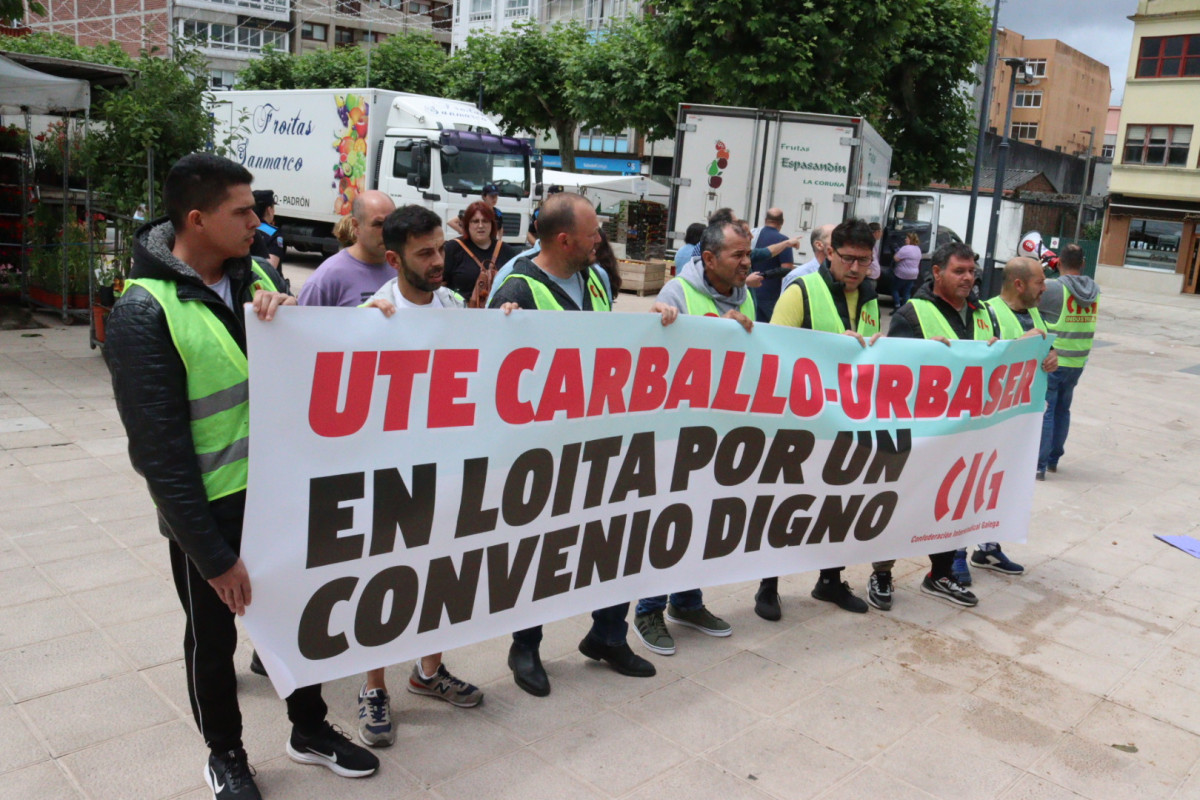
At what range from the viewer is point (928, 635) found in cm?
492

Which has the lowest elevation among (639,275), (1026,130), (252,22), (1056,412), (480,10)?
(1056,412)

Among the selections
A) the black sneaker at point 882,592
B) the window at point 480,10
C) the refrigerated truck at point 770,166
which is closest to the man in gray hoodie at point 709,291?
the black sneaker at point 882,592

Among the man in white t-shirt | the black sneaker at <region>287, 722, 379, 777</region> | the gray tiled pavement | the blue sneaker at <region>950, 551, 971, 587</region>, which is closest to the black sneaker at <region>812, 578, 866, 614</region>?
the gray tiled pavement

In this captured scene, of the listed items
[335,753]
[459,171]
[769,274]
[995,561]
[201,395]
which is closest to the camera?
[201,395]

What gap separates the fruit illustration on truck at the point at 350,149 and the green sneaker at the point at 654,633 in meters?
16.7

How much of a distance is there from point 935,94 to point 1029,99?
4431cm

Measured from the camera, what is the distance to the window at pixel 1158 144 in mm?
39156

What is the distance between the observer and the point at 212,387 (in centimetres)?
279

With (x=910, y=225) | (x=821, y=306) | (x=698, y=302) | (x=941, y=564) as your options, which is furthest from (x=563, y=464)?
(x=910, y=225)

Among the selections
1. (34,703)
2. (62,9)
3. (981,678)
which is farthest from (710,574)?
(62,9)

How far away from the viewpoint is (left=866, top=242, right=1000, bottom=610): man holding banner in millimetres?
4973

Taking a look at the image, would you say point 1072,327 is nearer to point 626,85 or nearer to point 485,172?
point 485,172

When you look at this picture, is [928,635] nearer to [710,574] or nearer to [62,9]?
[710,574]

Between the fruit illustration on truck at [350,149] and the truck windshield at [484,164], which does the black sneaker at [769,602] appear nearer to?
the truck windshield at [484,164]
